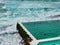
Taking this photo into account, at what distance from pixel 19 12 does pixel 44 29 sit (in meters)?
2.65

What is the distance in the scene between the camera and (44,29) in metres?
3.64

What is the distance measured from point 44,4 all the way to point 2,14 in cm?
231

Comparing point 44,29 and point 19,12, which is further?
point 19,12

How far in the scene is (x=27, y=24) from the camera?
4168 mm

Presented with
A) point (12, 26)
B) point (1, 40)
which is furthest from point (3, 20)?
point (1, 40)

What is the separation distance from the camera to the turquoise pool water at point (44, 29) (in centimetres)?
318

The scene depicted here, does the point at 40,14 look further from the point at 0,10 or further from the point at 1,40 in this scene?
the point at 1,40

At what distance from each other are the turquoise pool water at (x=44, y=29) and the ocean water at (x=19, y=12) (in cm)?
10

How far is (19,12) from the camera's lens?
6.06 m

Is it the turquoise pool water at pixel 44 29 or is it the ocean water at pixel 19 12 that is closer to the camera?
the turquoise pool water at pixel 44 29

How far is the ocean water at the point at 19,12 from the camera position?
4188mm

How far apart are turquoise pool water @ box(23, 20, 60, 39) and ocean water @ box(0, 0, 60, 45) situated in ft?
0.34

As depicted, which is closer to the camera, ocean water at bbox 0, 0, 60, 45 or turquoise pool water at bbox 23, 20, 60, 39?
turquoise pool water at bbox 23, 20, 60, 39

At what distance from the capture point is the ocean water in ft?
13.7
